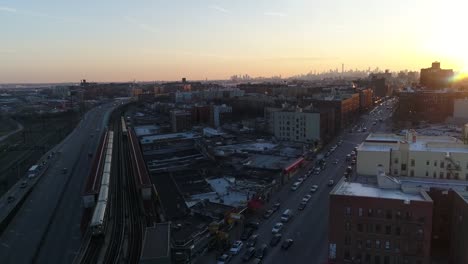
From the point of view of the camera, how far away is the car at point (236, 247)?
1216cm

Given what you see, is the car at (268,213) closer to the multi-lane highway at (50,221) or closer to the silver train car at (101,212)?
the silver train car at (101,212)

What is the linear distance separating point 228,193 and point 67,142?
22111 mm

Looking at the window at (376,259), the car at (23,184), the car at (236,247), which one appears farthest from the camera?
the car at (23,184)

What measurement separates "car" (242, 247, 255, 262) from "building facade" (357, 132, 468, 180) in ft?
14.1

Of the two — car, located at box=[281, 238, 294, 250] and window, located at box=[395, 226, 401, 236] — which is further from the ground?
window, located at box=[395, 226, 401, 236]

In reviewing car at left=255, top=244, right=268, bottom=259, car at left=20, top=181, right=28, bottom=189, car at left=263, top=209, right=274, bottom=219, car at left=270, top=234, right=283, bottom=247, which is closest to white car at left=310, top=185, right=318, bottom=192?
car at left=263, top=209, right=274, bottom=219

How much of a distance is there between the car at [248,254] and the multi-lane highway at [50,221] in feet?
18.3

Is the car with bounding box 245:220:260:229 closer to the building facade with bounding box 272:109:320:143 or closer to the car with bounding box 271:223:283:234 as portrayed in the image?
the car with bounding box 271:223:283:234

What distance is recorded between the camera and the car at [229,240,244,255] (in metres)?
12.2

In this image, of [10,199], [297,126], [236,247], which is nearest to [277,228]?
[236,247]

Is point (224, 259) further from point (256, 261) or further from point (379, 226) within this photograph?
point (379, 226)

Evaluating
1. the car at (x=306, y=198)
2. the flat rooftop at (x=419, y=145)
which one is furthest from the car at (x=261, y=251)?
the car at (x=306, y=198)

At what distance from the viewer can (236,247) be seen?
12.4 meters

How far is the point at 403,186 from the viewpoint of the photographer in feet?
34.7
